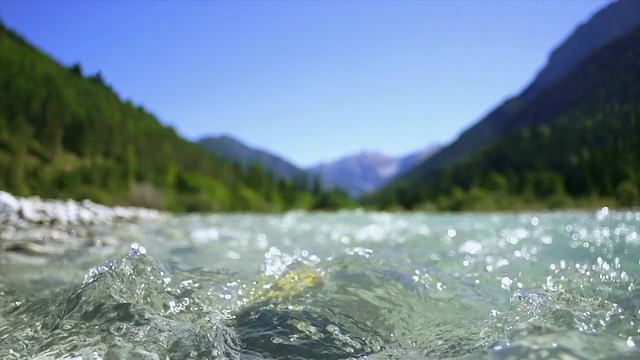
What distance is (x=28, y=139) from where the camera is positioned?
64.0 metres

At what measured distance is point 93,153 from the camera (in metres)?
72.7

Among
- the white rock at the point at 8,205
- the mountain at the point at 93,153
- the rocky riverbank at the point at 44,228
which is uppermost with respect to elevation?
the mountain at the point at 93,153

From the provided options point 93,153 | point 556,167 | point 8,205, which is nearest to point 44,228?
point 8,205

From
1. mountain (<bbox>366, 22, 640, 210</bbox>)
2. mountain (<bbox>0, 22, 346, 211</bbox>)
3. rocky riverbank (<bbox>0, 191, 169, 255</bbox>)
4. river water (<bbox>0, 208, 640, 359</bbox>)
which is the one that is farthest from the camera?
mountain (<bbox>366, 22, 640, 210</bbox>)

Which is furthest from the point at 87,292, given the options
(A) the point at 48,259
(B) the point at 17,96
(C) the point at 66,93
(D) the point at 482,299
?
(C) the point at 66,93

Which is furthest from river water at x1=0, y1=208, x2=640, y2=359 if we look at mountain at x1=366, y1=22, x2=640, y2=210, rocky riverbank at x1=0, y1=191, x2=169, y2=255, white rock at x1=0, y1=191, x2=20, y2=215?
white rock at x1=0, y1=191, x2=20, y2=215

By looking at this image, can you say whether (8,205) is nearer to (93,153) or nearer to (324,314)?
(324,314)

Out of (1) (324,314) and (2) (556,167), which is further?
(2) (556,167)

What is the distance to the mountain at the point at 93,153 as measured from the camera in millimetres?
49194

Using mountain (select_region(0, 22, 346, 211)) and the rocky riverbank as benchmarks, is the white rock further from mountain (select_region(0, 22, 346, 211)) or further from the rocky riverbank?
mountain (select_region(0, 22, 346, 211))

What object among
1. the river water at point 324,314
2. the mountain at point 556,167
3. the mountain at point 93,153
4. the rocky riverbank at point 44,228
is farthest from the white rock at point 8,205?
the mountain at point 556,167

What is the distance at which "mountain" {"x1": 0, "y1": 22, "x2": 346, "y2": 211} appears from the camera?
4919 cm

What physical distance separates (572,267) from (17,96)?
3230 inches

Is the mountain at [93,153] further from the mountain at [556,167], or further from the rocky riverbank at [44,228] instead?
the mountain at [556,167]
